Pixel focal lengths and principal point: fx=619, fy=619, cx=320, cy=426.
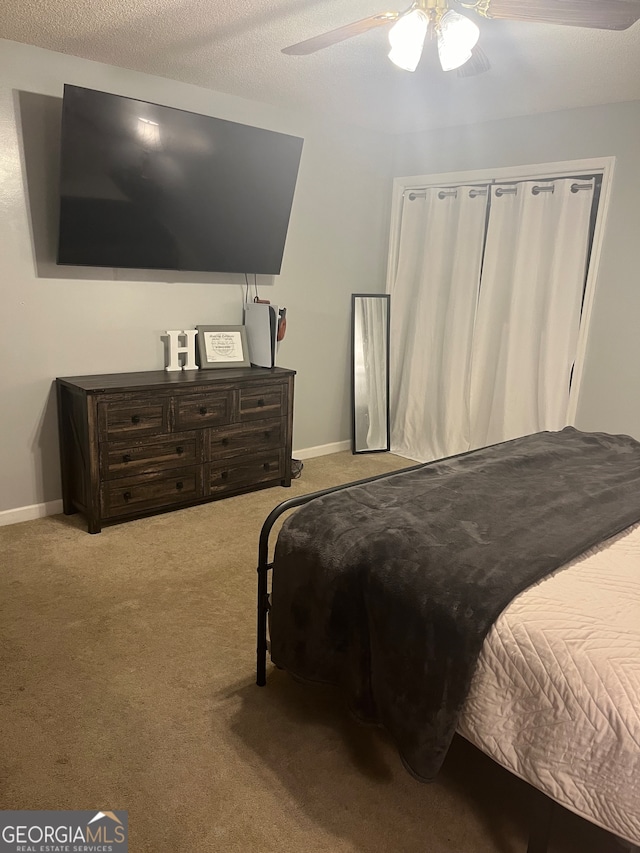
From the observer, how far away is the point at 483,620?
148cm

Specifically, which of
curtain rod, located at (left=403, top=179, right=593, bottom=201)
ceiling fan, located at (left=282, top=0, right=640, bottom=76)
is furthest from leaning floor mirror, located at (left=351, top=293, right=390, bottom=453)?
ceiling fan, located at (left=282, top=0, right=640, bottom=76)

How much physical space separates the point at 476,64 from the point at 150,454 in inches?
95.8

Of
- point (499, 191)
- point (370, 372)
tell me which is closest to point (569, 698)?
point (499, 191)

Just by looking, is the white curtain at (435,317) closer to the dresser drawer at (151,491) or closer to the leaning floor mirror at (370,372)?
the leaning floor mirror at (370,372)

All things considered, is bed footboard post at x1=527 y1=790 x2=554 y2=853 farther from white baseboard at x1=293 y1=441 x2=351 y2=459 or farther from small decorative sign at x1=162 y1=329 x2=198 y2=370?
white baseboard at x1=293 y1=441 x2=351 y2=459

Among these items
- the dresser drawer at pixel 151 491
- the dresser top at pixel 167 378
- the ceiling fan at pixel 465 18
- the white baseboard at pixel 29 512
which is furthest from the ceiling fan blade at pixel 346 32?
the white baseboard at pixel 29 512

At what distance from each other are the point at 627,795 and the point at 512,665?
32 cm

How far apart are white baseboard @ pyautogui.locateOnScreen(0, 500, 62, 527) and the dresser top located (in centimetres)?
72

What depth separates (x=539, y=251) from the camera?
156 inches

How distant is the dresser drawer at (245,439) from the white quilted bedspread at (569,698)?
245 centimetres

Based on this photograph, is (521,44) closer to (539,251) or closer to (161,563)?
(539,251)

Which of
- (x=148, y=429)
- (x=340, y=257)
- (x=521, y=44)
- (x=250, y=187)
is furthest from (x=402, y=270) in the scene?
(x=148, y=429)

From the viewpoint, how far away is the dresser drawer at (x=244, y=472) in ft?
12.4

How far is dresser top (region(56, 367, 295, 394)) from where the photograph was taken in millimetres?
3291
